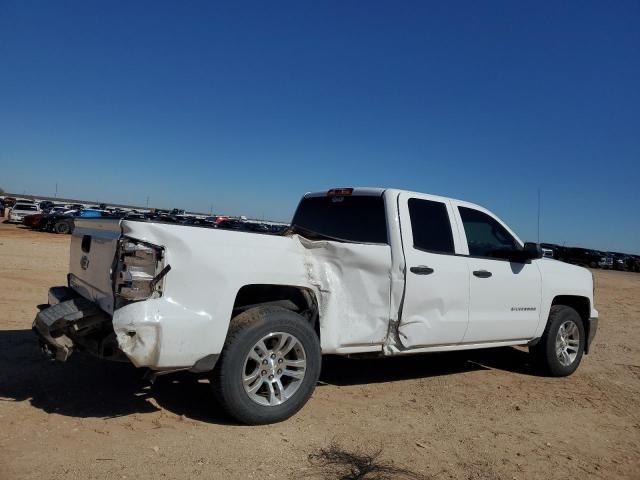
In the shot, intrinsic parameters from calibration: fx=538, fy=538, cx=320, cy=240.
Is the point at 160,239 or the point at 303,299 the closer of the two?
the point at 160,239

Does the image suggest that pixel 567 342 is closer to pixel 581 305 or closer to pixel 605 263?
pixel 581 305

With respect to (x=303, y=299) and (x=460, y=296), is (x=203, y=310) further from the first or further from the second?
(x=460, y=296)

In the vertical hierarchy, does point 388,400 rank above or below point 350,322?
below

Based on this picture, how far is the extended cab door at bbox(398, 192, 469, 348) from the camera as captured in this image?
484cm

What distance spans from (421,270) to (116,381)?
2.96m

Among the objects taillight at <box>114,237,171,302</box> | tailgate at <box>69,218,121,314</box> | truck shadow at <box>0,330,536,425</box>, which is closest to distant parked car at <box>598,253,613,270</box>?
truck shadow at <box>0,330,536,425</box>

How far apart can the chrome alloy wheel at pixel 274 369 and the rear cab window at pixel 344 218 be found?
3.44 feet

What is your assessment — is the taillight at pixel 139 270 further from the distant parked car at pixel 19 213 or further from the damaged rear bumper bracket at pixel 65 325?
the distant parked car at pixel 19 213

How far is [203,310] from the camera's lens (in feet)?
12.2

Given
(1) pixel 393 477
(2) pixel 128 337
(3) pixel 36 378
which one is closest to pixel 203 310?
(2) pixel 128 337

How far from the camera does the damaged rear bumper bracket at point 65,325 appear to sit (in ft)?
12.2

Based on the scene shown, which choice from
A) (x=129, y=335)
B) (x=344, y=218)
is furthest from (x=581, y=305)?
(x=129, y=335)

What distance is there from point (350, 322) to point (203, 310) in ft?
4.47

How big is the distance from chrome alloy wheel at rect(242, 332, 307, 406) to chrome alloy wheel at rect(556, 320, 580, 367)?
12.1 feet
